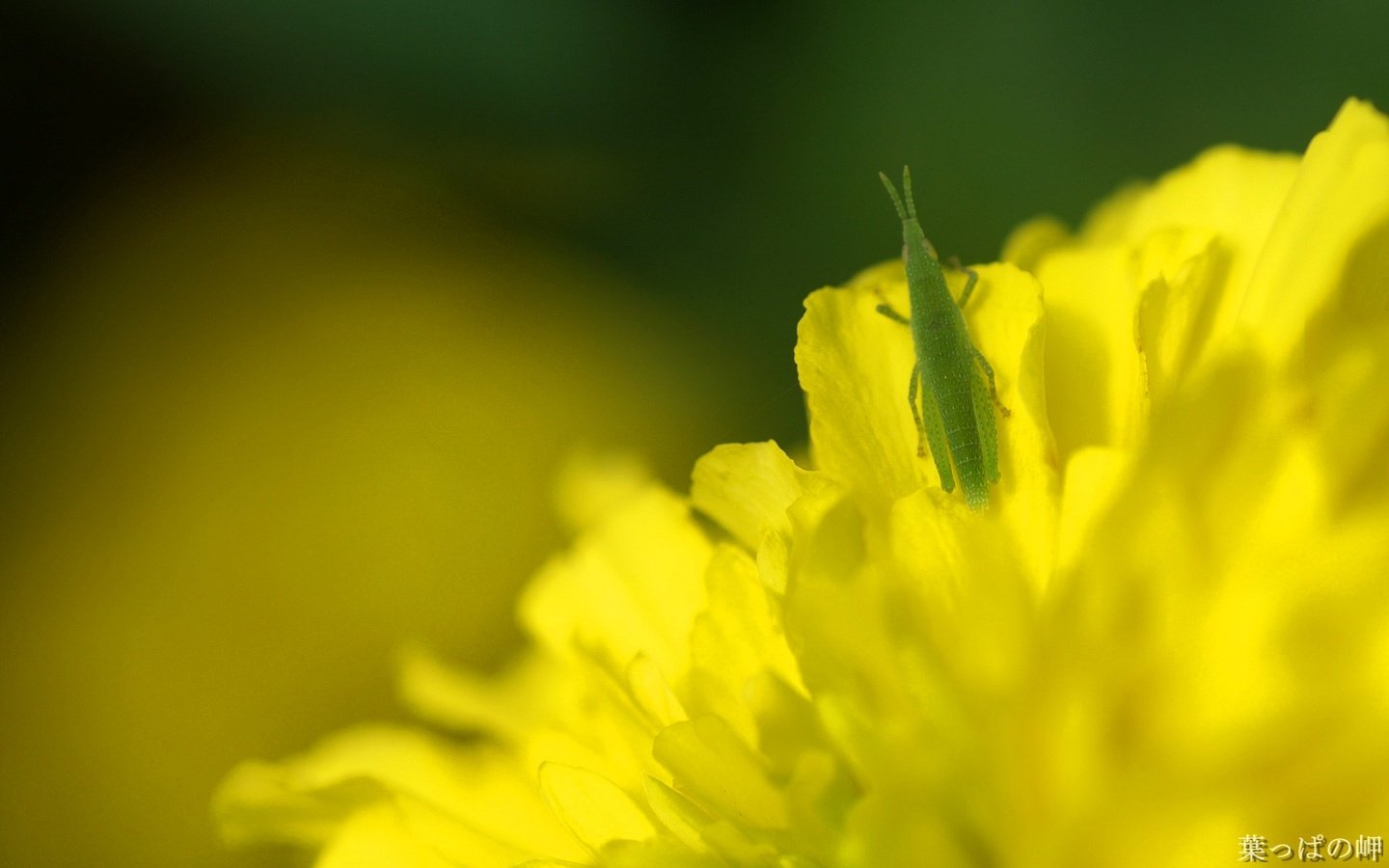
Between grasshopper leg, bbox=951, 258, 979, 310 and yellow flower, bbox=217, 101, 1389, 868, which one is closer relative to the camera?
yellow flower, bbox=217, 101, 1389, 868

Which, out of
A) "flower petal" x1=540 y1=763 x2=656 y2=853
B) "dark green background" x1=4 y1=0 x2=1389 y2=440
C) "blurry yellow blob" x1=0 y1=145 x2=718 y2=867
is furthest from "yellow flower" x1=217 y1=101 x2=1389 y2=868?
"blurry yellow blob" x1=0 y1=145 x2=718 y2=867

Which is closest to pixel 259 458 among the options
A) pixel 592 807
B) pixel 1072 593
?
pixel 592 807

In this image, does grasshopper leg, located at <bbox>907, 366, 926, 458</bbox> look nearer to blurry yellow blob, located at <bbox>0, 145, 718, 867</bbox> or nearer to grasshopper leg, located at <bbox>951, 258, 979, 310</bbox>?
grasshopper leg, located at <bbox>951, 258, 979, 310</bbox>

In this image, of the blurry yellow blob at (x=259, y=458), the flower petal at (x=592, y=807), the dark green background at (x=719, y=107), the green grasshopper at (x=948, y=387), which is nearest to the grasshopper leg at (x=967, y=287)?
the green grasshopper at (x=948, y=387)

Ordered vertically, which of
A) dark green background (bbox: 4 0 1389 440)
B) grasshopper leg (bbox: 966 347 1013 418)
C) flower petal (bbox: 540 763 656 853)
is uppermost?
A: dark green background (bbox: 4 0 1389 440)

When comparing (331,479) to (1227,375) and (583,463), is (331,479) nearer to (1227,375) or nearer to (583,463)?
(583,463)

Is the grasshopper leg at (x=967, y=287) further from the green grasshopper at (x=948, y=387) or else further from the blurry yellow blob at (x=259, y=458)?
the blurry yellow blob at (x=259, y=458)
